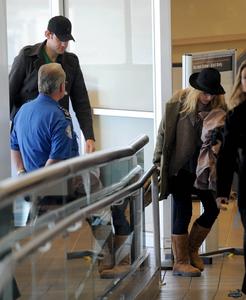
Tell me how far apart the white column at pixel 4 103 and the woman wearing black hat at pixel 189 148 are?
4.47ft

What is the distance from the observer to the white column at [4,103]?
483 cm

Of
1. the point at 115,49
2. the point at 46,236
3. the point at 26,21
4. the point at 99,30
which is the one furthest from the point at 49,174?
the point at 26,21

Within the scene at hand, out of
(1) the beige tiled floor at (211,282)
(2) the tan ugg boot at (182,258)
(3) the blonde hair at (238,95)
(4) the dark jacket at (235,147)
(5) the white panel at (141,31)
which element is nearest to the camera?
(4) the dark jacket at (235,147)

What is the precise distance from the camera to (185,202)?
6.00 m

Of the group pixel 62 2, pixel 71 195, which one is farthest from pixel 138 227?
pixel 62 2

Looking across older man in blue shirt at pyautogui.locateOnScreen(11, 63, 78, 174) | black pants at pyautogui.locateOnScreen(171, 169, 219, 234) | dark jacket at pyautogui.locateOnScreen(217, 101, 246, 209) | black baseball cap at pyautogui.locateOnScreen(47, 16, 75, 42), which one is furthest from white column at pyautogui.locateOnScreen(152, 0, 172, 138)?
dark jacket at pyautogui.locateOnScreen(217, 101, 246, 209)

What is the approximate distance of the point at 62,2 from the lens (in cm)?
759

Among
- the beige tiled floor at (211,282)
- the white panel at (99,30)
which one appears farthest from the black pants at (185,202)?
the white panel at (99,30)

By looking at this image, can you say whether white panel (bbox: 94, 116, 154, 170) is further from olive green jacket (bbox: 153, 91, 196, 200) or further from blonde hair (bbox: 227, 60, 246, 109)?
blonde hair (bbox: 227, 60, 246, 109)

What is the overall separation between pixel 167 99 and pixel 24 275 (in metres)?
3.29

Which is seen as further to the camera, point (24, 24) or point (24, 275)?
point (24, 24)

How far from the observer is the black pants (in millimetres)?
5965

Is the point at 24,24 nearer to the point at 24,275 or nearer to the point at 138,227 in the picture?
the point at 138,227

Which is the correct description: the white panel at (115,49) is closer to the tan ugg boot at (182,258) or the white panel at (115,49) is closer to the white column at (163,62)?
the white column at (163,62)
